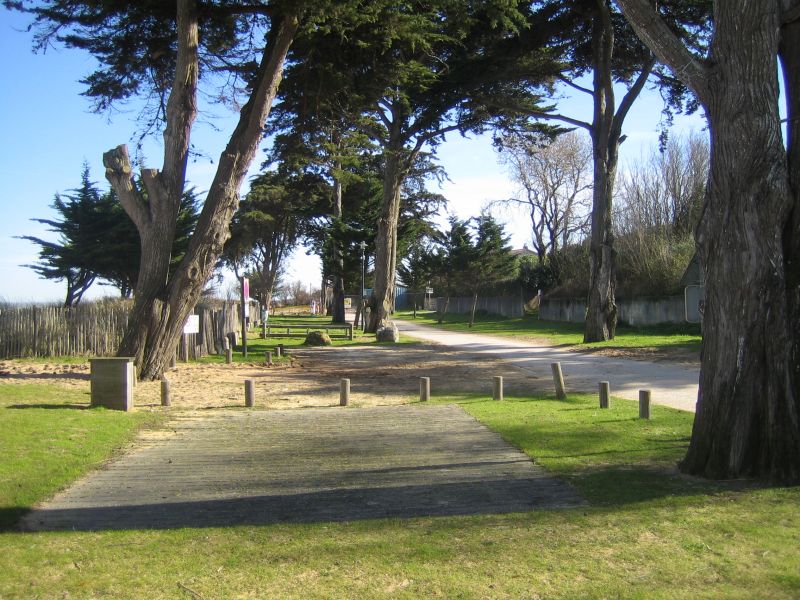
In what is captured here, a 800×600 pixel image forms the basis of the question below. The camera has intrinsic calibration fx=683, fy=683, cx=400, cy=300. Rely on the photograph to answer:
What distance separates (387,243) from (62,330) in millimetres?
15675

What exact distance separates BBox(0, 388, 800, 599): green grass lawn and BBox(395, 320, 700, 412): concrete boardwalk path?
6476 mm

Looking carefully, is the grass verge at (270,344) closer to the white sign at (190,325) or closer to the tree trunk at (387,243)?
the tree trunk at (387,243)

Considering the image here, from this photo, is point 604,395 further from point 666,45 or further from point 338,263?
point 338,263

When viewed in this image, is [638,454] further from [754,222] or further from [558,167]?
[558,167]

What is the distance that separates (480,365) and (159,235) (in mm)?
10044

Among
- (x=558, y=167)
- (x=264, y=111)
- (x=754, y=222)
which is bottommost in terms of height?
(x=754, y=222)

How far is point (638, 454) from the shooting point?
8.30 meters

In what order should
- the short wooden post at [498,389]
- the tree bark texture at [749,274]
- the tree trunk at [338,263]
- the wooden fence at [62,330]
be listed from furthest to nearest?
the tree trunk at [338,263]
the wooden fence at [62,330]
the short wooden post at [498,389]
the tree bark texture at [749,274]

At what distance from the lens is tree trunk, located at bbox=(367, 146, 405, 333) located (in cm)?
3189

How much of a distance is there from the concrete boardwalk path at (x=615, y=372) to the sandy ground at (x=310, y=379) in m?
0.94

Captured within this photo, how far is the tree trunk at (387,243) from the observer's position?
31.9 m

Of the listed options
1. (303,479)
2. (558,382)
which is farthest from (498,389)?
(303,479)

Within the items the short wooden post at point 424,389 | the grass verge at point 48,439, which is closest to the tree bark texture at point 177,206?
the grass verge at point 48,439

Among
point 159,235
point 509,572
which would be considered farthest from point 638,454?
point 159,235
